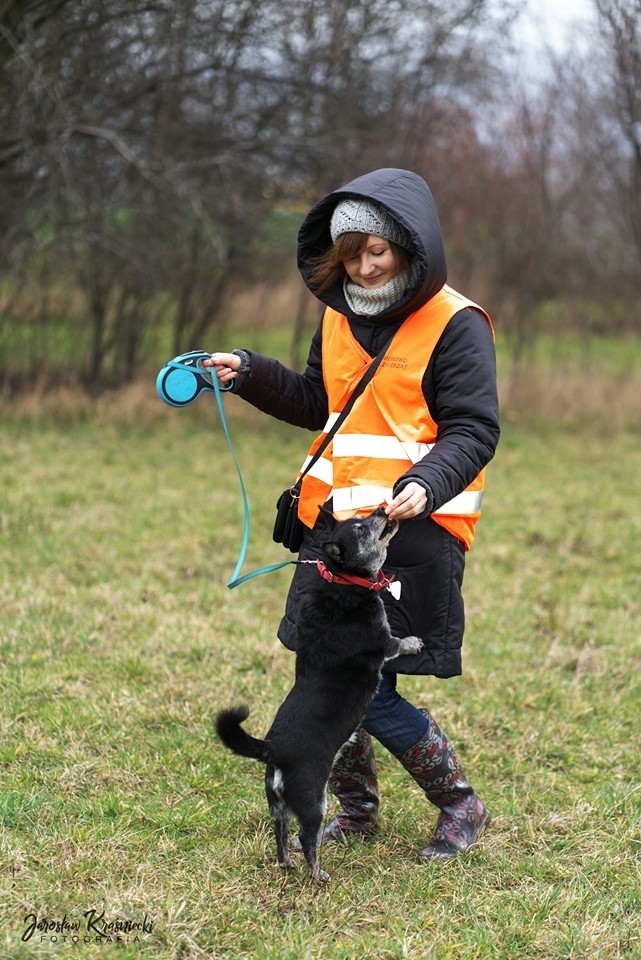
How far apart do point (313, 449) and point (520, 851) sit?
153 cm

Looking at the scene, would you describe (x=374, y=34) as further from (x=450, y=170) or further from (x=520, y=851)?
(x=520, y=851)

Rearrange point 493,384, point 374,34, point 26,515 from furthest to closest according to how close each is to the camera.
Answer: point 374,34 < point 26,515 < point 493,384

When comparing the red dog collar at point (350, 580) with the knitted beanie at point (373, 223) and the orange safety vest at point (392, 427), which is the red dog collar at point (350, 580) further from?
the knitted beanie at point (373, 223)

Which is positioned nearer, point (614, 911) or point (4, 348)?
point (614, 911)

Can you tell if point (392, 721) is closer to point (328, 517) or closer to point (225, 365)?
point (328, 517)

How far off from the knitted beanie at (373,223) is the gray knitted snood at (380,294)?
83mm

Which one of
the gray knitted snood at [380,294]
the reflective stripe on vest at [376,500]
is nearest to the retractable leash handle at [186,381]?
the reflective stripe on vest at [376,500]

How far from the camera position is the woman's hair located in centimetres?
294

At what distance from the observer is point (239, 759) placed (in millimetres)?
3881

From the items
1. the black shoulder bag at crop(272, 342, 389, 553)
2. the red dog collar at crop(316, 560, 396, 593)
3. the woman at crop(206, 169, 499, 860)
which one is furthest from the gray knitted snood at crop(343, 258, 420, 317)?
the red dog collar at crop(316, 560, 396, 593)

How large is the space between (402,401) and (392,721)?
3.39 ft

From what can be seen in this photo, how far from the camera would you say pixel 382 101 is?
11.7 meters

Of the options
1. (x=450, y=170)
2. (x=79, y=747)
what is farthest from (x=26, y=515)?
(x=450, y=170)

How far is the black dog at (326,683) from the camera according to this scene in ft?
9.28
